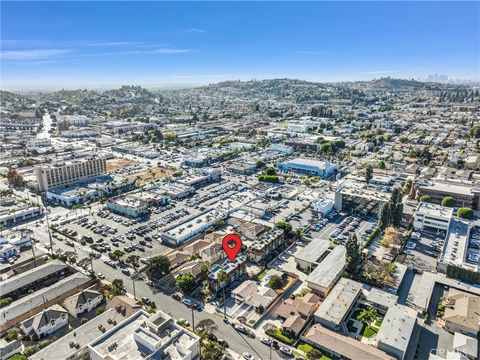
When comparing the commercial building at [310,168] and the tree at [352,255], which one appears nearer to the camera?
the tree at [352,255]

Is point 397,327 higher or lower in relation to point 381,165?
lower

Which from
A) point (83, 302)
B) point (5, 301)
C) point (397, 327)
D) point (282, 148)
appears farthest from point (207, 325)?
point (282, 148)

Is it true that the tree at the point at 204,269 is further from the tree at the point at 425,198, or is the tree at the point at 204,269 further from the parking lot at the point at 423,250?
the tree at the point at 425,198

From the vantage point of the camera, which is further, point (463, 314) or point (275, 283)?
point (275, 283)

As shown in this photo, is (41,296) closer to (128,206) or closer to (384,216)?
(128,206)

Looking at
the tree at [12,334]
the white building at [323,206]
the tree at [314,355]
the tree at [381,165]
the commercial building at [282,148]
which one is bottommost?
the tree at [12,334]

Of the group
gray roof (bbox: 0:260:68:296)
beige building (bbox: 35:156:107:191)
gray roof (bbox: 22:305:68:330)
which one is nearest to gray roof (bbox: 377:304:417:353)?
gray roof (bbox: 22:305:68:330)

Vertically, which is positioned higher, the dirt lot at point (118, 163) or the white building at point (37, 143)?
the white building at point (37, 143)

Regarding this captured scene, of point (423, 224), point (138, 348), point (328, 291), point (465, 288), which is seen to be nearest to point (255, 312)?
point (328, 291)

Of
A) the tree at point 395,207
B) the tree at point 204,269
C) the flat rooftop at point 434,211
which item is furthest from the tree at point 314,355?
the flat rooftop at point 434,211
